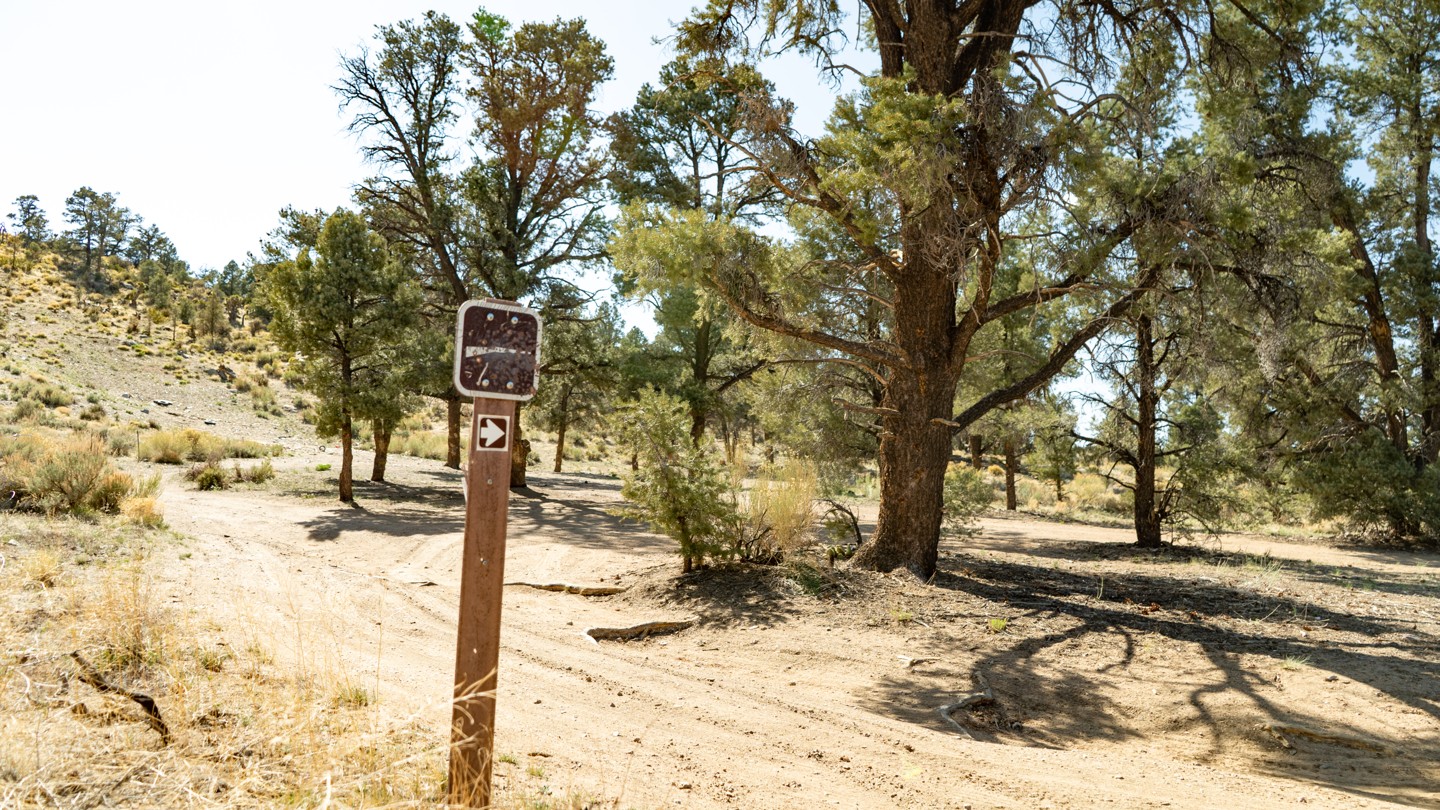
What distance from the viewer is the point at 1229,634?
26.8 feet

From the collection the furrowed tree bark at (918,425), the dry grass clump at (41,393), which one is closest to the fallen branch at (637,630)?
the furrowed tree bark at (918,425)

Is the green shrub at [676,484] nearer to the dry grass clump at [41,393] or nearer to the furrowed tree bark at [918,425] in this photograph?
the furrowed tree bark at [918,425]

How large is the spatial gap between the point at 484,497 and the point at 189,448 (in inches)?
968

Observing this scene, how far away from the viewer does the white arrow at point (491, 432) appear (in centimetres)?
317

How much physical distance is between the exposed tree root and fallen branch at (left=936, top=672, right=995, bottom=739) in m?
1.86

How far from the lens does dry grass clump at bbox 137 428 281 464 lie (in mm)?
22203

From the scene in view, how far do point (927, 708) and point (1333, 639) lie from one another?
464 cm

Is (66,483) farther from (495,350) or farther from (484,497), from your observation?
(495,350)

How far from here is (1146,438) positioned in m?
14.4

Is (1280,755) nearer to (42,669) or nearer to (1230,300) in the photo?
(1230,300)

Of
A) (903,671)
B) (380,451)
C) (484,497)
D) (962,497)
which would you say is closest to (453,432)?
(380,451)

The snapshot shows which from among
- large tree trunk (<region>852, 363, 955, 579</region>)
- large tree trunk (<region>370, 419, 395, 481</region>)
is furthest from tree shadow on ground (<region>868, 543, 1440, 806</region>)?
large tree trunk (<region>370, 419, 395, 481</region>)

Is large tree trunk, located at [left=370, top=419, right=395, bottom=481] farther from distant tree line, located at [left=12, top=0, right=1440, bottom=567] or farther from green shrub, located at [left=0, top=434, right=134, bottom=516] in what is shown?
green shrub, located at [left=0, top=434, right=134, bottom=516]

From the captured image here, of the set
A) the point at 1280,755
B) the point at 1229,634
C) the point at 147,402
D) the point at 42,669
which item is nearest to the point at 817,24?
the point at 1229,634
